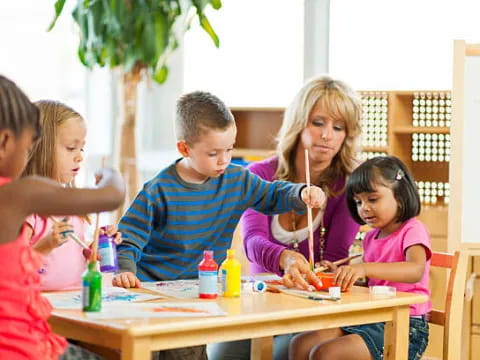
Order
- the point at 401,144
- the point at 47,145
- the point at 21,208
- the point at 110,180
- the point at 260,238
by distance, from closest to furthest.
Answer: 1. the point at 21,208
2. the point at 110,180
3. the point at 47,145
4. the point at 260,238
5. the point at 401,144

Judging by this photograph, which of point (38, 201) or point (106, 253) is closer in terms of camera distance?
point (38, 201)

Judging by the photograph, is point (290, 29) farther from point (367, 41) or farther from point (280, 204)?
point (280, 204)

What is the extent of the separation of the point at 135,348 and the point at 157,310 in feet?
0.69

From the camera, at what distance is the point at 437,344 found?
405 centimetres

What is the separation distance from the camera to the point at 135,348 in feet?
6.21

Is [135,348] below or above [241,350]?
above

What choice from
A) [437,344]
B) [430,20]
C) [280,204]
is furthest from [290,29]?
[280,204]

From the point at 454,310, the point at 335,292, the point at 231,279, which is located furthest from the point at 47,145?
the point at 454,310

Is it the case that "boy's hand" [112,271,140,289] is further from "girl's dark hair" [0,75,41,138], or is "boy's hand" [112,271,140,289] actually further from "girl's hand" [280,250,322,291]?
"girl's dark hair" [0,75,41,138]

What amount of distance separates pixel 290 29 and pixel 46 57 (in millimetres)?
1670

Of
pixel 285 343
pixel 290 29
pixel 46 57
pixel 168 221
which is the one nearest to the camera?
pixel 168 221

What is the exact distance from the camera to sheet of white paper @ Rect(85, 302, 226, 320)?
6.64ft

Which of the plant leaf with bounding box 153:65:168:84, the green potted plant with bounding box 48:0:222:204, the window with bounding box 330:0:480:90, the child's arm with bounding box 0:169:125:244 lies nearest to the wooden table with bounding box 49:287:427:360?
the child's arm with bounding box 0:169:125:244

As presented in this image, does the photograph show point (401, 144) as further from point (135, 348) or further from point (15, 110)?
point (15, 110)
